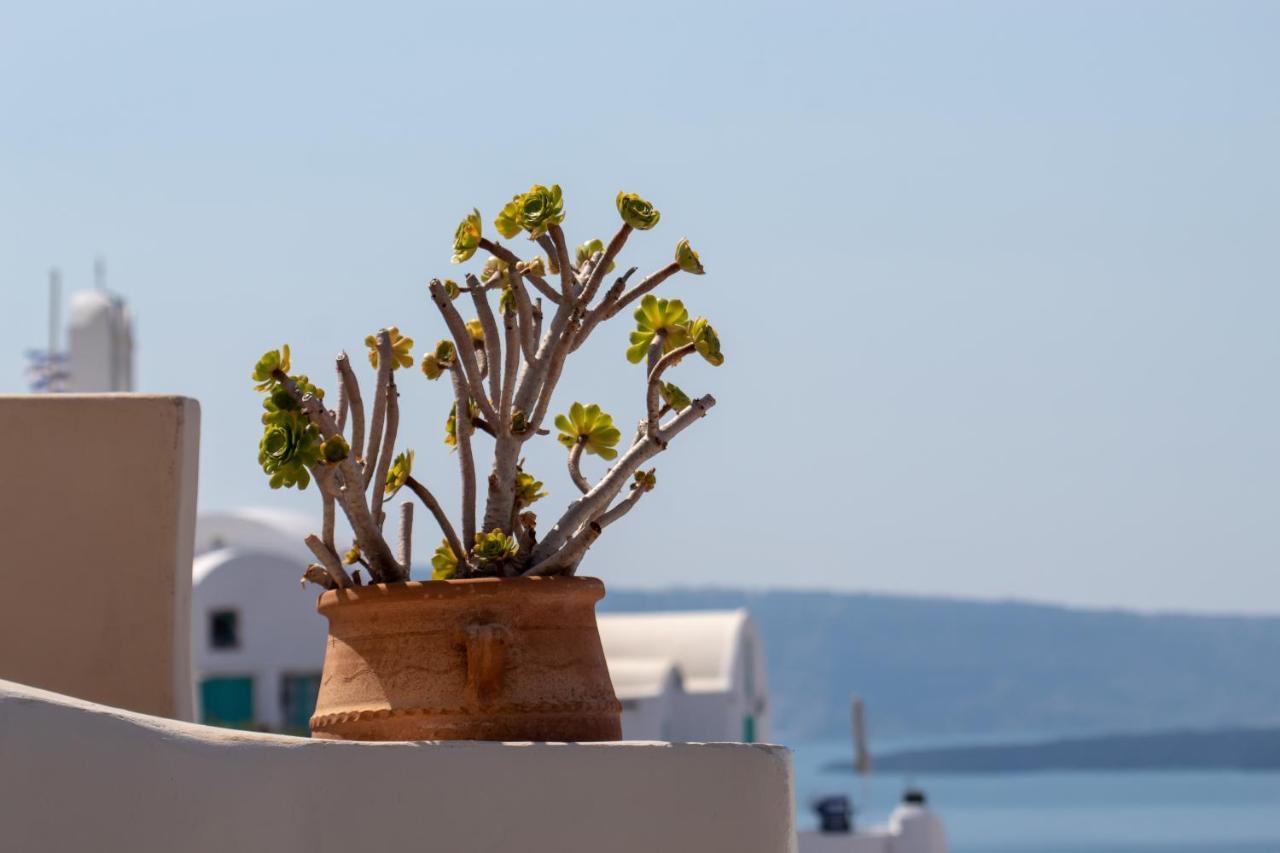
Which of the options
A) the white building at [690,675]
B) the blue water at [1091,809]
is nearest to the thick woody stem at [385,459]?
the blue water at [1091,809]

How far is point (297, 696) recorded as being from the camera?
94.1 feet

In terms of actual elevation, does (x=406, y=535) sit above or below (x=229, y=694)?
above

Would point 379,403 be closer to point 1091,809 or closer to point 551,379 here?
point 551,379

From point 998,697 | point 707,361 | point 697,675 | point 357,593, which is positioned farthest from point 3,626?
point 998,697

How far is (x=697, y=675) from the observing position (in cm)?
3094

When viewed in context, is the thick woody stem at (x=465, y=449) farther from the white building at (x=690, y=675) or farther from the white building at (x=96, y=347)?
the white building at (x=96, y=347)

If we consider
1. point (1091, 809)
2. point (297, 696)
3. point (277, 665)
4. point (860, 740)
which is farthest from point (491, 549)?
point (1091, 809)

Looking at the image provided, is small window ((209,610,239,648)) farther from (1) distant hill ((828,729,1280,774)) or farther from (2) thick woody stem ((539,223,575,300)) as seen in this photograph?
(1) distant hill ((828,729,1280,774))

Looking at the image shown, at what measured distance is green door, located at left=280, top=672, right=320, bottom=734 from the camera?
93.8 ft

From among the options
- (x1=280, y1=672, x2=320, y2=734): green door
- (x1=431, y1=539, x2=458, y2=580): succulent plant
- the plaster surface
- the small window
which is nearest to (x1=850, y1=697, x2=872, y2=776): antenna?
(x1=280, y1=672, x2=320, y2=734): green door

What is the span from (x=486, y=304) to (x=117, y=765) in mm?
1470

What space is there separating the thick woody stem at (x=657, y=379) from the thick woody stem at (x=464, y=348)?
367 mm

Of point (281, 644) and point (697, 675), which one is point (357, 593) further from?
point (697, 675)

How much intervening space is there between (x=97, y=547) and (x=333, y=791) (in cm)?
151
